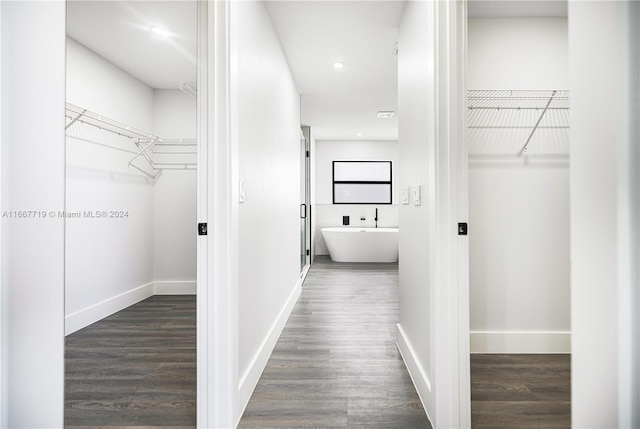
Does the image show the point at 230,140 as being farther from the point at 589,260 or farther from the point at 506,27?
the point at 506,27

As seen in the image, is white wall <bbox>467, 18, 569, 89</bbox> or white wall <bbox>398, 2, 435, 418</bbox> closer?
white wall <bbox>398, 2, 435, 418</bbox>

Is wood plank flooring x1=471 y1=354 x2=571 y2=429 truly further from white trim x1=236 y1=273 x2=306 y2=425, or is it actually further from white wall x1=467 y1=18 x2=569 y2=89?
white wall x1=467 y1=18 x2=569 y2=89

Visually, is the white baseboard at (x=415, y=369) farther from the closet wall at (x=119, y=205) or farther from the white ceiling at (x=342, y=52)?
the white ceiling at (x=342, y=52)

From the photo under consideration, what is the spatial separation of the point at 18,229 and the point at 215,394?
111 centimetres

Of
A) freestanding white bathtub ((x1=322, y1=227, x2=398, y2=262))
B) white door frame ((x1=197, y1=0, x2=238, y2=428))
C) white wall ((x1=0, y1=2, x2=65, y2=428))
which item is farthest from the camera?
freestanding white bathtub ((x1=322, y1=227, x2=398, y2=262))

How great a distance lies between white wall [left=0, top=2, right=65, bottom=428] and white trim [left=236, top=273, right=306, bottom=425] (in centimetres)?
114

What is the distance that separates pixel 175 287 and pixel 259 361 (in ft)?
2.16

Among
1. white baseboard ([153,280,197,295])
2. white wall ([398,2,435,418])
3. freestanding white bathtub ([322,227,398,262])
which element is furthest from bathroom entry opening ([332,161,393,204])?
white baseboard ([153,280,197,295])

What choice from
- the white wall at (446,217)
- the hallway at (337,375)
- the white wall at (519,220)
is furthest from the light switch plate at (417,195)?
the hallway at (337,375)

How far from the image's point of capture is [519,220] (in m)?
2.39

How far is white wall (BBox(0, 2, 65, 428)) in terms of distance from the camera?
1.97 ft

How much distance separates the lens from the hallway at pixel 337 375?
1630 mm

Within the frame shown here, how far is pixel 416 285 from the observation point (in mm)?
1964

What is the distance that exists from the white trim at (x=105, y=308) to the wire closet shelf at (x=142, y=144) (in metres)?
0.62
